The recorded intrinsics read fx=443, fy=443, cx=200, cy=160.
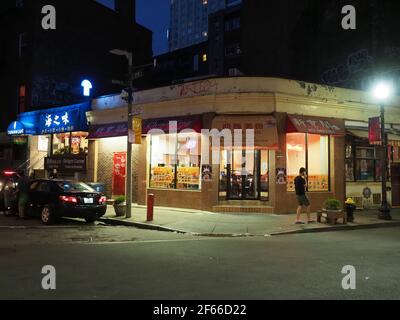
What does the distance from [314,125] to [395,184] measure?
663 cm

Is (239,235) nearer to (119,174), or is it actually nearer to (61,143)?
(119,174)

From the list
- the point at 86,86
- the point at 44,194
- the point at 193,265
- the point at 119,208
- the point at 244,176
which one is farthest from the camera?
the point at 86,86

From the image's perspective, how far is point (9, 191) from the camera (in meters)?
18.0

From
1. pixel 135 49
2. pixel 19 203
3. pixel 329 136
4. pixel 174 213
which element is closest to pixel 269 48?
pixel 135 49

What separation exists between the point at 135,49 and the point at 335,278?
31.2 m

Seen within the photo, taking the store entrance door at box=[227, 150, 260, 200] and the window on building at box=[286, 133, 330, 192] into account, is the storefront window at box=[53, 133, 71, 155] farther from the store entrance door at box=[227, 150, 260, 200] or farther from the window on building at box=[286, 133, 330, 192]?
the window on building at box=[286, 133, 330, 192]

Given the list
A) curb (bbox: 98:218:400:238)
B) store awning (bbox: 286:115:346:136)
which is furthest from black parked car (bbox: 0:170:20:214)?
store awning (bbox: 286:115:346:136)

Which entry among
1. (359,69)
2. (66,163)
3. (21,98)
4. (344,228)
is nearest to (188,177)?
(344,228)

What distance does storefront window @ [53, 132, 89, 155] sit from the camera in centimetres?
2427

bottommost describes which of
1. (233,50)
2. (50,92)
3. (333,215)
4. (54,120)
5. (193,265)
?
(193,265)

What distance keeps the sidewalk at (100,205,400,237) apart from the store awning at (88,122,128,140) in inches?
165

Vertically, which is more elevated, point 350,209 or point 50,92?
point 50,92

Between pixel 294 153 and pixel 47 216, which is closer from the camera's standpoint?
pixel 47 216

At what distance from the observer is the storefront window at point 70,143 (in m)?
24.3
